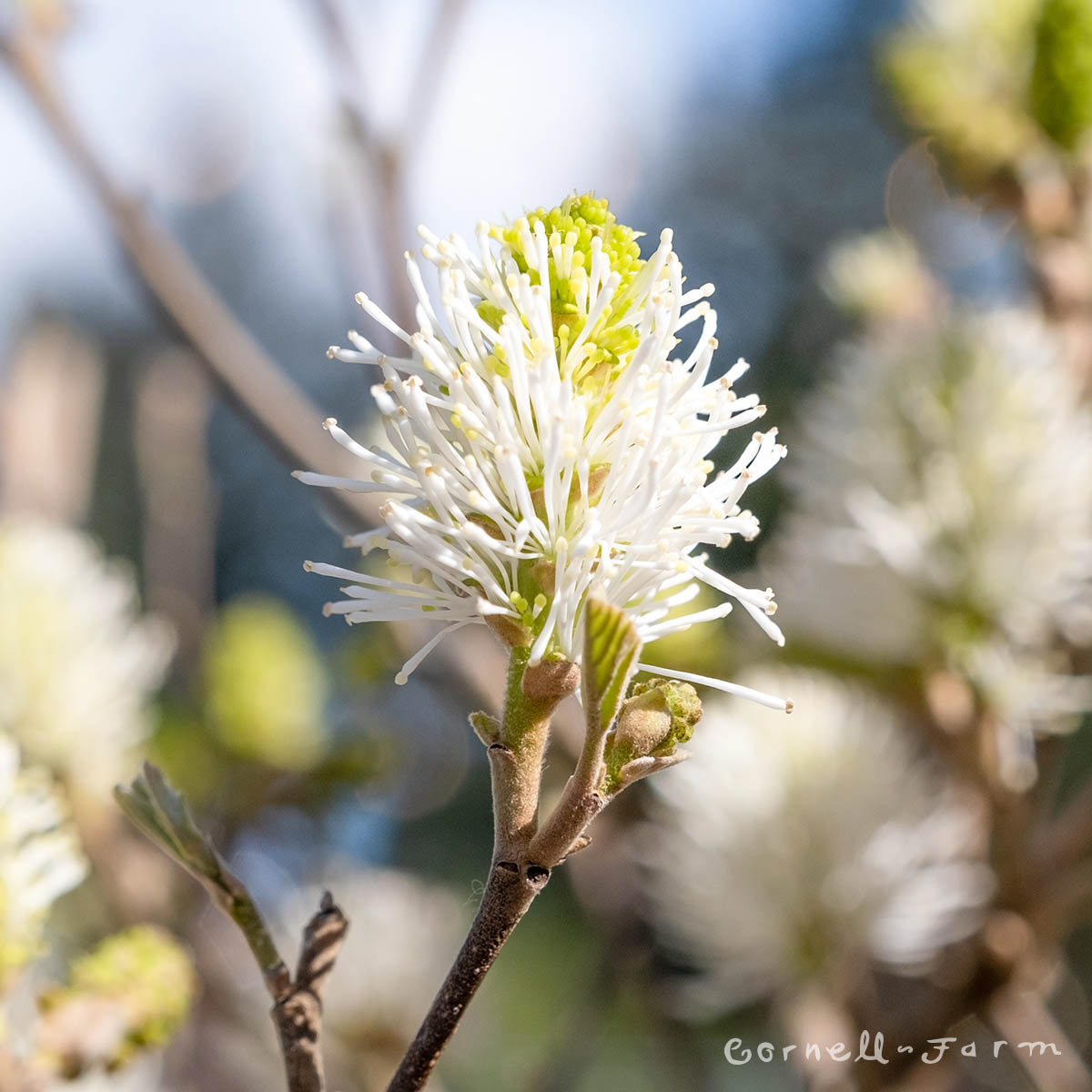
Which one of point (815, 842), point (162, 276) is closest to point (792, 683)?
point (815, 842)


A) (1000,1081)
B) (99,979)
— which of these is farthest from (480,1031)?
(99,979)

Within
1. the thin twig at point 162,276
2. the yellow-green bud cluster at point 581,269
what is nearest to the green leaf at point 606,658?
the yellow-green bud cluster at point 581,269

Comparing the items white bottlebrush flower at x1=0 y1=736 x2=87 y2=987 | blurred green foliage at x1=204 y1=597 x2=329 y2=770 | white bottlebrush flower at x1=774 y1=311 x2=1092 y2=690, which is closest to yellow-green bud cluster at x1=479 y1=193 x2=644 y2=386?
white bottlebrush flower at x1=0 y1=736 x2=87 y2=987

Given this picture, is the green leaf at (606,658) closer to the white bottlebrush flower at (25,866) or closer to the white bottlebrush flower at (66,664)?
the white bottlebrush flower at (25,866)

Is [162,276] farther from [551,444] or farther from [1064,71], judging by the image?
[1064,71]

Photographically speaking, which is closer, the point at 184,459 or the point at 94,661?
the point at 94,661

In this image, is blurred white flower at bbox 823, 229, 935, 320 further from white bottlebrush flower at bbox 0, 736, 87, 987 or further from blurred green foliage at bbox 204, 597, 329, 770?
white bottlebrush flower at bbox 0, 736, 87, 987

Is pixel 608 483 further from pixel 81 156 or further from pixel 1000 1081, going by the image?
pixel 1000 1081
